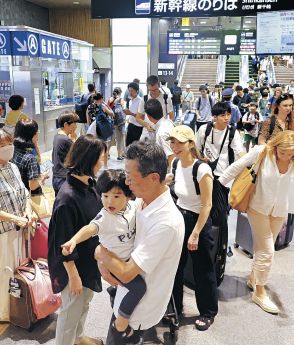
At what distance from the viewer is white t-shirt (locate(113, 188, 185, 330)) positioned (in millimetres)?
1418

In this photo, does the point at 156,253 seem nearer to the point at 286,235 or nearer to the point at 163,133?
the point at 163,133

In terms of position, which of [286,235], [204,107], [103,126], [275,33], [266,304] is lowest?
[266,304]

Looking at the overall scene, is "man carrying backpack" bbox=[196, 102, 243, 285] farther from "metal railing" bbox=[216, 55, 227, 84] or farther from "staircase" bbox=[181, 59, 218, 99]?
"metal railing" bbox=[216, 55, 227, 84]

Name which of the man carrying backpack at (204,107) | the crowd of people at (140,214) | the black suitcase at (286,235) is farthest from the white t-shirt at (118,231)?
the man carrying backpack at (204,107)

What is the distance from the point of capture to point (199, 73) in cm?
2212

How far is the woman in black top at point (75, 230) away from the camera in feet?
6.35

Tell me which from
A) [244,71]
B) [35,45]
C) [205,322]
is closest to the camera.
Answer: [205,322]

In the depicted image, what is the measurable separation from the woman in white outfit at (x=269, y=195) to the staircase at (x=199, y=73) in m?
18.1

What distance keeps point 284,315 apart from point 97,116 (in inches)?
176

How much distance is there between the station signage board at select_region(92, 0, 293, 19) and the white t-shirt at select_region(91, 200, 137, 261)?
4.57m

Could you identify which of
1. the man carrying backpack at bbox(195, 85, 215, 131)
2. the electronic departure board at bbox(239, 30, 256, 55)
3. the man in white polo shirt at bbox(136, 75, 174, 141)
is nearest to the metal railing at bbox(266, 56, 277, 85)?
the electronic departure board at bbox(239, 30, 256, 55)

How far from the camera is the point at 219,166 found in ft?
11.7

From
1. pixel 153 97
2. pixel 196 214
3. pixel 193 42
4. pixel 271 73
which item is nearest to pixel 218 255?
pixel 196 214

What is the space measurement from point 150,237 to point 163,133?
2500 mm
